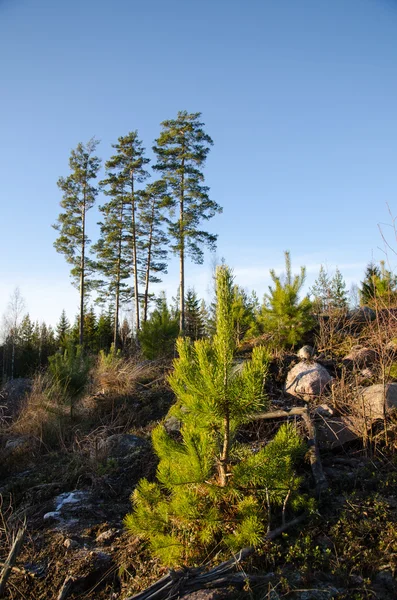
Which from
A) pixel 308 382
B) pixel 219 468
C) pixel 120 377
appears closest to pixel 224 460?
pixel 219 468

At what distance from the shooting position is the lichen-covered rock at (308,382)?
16.4 ft

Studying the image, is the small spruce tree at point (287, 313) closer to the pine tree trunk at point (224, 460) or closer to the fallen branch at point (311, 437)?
the fallen branch at point (311, 437)

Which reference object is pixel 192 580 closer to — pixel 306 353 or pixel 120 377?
pixel 306 353

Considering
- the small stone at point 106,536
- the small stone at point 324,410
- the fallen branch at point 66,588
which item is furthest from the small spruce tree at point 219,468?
the small stone at point 324,410

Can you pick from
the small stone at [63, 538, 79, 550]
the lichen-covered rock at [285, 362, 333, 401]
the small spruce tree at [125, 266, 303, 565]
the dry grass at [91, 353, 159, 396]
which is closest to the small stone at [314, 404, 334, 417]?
the lichen-covered rock at [285, 362, 333, 401]

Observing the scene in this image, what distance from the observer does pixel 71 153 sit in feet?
80.6

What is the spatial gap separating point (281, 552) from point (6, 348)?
Answer: 31370 millimetres

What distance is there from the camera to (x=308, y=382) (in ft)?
16.7

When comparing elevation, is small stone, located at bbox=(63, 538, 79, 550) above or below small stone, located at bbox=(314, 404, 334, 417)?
→ below

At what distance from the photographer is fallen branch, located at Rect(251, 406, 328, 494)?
10.9 ft

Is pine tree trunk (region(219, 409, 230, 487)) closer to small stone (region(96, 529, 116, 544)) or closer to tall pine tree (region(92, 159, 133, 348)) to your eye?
small stone (region(96, 529, 116, 544))

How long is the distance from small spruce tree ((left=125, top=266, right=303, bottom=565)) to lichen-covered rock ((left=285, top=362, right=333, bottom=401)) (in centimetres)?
218

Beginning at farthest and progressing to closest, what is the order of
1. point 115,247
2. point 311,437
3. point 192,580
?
1. point 115,247
2. point 311,437
3. point 192,580

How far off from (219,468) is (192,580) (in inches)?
27.5
